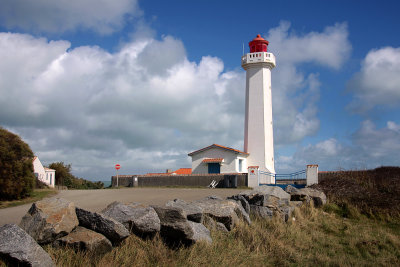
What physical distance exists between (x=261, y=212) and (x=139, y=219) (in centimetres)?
535

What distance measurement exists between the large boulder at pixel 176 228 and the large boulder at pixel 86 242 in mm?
1261

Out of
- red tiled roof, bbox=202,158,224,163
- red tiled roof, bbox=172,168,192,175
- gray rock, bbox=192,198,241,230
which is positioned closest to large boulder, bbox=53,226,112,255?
gray rock, bbox=192,198,241,230

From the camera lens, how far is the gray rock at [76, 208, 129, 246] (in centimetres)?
603

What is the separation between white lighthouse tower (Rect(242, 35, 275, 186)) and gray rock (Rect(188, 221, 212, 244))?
22.5 metres

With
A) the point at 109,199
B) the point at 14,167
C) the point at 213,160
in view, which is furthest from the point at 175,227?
the point at 213,160

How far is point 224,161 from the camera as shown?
30.1 m

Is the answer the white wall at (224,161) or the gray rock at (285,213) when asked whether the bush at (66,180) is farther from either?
the gray rock at (285,213)

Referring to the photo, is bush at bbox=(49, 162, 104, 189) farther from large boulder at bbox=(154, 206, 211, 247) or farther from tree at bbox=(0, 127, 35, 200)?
large boulder at bbox=(154, 206, 211, 247)

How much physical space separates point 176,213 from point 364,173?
15.7 meters

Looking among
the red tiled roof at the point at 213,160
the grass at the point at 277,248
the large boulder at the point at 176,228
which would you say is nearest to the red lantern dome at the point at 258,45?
the red tiled roof at the point at 213,160

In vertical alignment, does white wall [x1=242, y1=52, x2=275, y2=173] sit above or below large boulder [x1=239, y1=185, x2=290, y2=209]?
above

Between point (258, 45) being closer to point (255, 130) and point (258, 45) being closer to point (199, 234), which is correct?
point (255, 130)

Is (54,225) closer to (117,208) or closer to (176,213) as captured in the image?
(117,208)

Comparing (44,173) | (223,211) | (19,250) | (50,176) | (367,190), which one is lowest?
(19,250)
